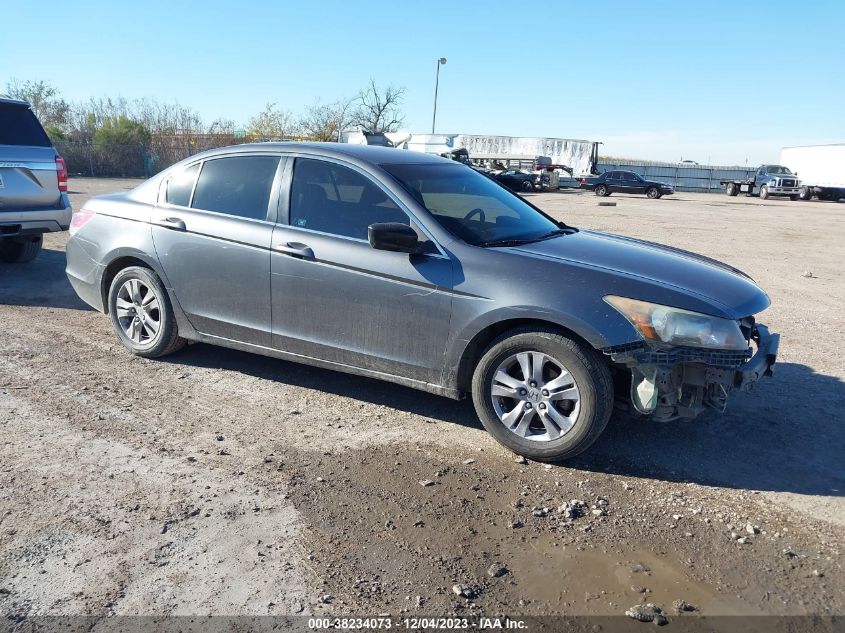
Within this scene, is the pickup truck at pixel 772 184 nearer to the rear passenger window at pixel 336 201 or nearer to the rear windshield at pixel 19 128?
the rear windshield at pixel 19 128

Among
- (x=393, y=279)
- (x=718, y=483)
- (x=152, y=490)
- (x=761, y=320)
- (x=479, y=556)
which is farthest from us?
(x=761, y=320)

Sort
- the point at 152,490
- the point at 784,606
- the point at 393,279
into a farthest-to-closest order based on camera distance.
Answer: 1. the point at 393,279
2. the point at 152,490
3. the point at 784,606

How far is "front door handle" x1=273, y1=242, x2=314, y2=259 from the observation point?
15.6 ft

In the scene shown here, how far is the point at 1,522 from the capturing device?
333 centimetres

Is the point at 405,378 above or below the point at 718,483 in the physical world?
above

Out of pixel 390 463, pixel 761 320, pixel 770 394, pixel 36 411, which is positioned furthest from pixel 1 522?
pixel 761 320

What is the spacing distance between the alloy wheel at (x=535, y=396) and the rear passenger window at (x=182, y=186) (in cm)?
292

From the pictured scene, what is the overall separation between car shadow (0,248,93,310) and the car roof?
10.3 ft

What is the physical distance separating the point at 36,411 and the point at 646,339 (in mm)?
3856

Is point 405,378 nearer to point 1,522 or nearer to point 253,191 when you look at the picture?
point 253,191

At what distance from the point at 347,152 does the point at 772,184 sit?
44.7 meters

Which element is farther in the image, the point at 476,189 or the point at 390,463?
the point at 476,189

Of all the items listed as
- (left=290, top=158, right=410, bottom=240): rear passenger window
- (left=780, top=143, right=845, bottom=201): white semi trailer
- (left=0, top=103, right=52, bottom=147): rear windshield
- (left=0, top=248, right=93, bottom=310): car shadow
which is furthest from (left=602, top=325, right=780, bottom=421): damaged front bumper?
(left=780, top=143, right=845, bottom=201): white semi trailer

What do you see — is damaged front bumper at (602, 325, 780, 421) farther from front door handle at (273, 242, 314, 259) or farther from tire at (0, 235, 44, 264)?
tire at (0, 235, 44, 264)
